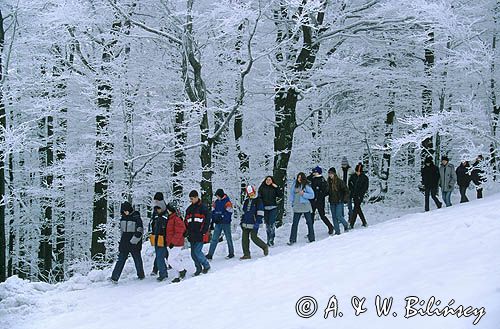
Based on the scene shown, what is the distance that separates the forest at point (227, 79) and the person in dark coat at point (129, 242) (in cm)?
259

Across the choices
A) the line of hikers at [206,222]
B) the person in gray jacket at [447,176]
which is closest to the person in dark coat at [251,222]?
the line of hikers at [206,222]

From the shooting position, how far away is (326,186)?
13367mm

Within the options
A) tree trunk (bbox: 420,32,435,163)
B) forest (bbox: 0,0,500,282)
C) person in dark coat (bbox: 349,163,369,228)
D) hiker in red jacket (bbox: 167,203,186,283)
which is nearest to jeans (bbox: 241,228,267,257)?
hiker in red jacket (bbox: 167,203,186,283)

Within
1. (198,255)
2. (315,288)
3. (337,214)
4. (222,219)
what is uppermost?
(222,219)

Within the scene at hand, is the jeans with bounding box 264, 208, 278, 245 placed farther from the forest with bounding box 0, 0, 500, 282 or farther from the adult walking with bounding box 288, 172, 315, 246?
the forest with bounding box 0, 0, 500, 282

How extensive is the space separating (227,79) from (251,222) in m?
6.39

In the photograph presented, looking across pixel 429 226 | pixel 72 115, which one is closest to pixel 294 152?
pixel 72 115

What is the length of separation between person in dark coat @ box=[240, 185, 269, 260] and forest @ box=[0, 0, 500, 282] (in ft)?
8.21

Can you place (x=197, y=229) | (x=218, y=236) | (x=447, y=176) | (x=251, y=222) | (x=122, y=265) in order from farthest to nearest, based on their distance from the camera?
(x=447, y=176), (x=218, y=236), (x=251, y=222), (x=122, y=265), (x=197, y=229)

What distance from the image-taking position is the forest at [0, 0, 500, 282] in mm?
12250

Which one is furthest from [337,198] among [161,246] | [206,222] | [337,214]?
[161,246]

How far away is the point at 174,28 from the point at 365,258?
9.14 meters

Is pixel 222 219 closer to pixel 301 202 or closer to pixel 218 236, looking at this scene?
pixel 218 236

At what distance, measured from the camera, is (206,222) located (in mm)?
10492
